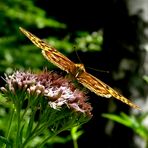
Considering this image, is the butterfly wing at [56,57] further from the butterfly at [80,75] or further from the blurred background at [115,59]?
the blurred background at [115,59]

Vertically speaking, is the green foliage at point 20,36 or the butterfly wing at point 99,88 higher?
the butterfly wing at point 99,88

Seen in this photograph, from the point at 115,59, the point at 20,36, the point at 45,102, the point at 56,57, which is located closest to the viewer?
the point at 45,102

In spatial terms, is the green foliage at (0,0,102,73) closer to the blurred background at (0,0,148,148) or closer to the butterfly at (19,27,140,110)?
the blurred background at (0,0,148,148)

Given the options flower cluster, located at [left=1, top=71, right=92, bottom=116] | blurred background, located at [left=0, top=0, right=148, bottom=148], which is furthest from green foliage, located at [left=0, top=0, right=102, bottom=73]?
flower cluster, located at [left=1, top=71, right=92, bottom=116]

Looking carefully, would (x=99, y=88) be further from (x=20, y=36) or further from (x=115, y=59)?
(x=20, y=36)

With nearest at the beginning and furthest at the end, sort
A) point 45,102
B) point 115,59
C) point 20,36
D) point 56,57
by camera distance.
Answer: point 45,102 < point 56,57 < point 115,59 < point 20,36

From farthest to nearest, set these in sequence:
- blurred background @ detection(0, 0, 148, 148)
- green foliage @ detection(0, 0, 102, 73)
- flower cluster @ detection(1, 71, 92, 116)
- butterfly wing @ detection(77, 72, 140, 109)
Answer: green foliage @ detection(0, 0, 102, 73) → blurred background @ detection(0, 0, 148, 148) → butterfly wing @ detection(77, 72, 140, 109) → flower cluster @ detection(1, 71, 92, 116)

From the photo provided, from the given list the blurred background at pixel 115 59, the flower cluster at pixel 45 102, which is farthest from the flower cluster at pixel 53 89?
the blurred background at pixel 115 59

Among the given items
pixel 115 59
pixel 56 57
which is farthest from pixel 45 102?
pixel 115 59

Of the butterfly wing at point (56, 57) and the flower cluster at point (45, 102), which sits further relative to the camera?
the butterfly wing at point (56, 57)

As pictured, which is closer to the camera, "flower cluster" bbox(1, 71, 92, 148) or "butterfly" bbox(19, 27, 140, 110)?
"flower cluster" bbox(1, 71, 92, 148)
